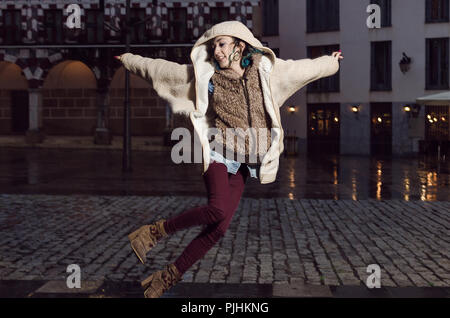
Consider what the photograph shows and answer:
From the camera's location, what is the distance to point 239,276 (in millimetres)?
5066

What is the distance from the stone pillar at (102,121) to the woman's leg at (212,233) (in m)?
25.0

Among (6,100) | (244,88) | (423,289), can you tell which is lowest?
(423,289)

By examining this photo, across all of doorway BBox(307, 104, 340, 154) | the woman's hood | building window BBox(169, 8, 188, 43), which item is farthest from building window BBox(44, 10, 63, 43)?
the woman's hood

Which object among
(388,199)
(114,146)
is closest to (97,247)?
(388,199)

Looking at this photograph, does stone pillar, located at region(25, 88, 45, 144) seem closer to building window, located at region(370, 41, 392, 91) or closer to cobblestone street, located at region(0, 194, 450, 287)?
building window, located at region(370, 41, 392, 91)

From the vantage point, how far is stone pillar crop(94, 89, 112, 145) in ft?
92.7

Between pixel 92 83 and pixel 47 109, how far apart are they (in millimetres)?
2772

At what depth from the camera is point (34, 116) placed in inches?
1117

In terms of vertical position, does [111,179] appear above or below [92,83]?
below

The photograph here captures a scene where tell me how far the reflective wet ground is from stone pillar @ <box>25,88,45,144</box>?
28.7 feet

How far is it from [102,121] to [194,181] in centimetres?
1520

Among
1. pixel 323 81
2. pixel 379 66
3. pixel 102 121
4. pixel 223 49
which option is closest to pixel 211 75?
pixel 223 49

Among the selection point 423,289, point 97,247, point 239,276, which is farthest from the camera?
point 97,247

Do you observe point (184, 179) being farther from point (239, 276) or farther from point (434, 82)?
point (434, 82)
